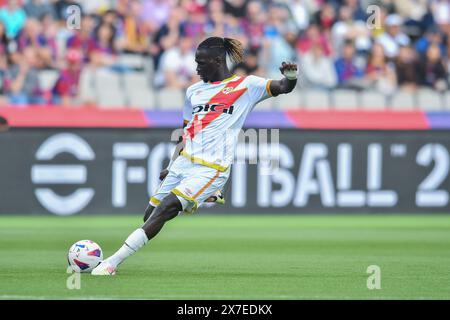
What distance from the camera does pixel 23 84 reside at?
20016 millimetres

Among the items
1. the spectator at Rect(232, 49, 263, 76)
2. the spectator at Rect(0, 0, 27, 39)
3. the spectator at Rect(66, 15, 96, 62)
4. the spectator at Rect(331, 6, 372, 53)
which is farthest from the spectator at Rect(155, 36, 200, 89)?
the spectator at Rect(331, 6, 372, 53)

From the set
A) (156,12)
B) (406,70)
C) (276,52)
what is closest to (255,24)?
(276,52)

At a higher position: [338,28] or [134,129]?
[338,28]

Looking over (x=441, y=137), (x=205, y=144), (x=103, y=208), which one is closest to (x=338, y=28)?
(x=441, y=137)

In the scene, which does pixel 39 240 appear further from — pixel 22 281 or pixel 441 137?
pixel 441 137

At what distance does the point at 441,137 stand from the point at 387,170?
3.98 ft

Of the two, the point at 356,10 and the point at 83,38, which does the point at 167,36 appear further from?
the point at 356,10

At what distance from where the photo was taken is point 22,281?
10305mm

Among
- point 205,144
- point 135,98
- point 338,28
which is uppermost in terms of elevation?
point 338,28

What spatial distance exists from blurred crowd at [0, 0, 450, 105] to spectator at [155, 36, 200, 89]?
0.02m

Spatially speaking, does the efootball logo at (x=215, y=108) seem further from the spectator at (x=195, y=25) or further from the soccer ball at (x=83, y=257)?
the spectator at (x=195, y=25)

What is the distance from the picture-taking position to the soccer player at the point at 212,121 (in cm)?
1124

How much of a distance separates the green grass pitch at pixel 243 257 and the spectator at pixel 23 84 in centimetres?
247

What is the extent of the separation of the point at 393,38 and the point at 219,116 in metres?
13.6
